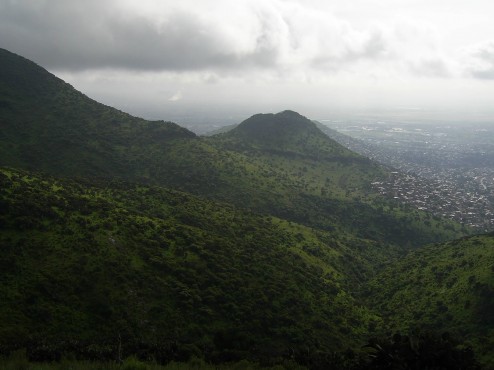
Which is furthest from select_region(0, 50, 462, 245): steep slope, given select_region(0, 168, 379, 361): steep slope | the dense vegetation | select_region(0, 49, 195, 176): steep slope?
select_region(0, 168, 379, 361): steep slope

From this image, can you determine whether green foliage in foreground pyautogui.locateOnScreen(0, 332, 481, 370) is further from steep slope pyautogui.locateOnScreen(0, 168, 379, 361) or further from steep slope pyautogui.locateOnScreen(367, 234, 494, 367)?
steep slope pyautogui.locateOnScreen(367, 234, 494, 367)

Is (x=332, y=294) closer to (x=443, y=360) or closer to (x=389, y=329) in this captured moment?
(x=389, y=329)

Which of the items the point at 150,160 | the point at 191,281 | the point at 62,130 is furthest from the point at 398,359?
the point at 62,130

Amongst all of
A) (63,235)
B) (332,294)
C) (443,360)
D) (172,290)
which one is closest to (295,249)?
(332,294)

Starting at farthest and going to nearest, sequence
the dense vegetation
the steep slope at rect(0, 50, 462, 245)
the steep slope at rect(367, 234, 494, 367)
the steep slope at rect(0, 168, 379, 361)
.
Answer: the steep slope at rect(0, 50, 462, 245), the steep slope at rect(367, 234, 494, 367), the steep slope at rect(0, 168, 379, 361), the dense vegetation

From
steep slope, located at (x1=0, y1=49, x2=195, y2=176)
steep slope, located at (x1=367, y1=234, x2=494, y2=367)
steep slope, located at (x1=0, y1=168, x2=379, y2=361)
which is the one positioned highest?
steep slope, located at (x1=0, y1=49, x2=195, y2=176)
